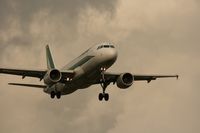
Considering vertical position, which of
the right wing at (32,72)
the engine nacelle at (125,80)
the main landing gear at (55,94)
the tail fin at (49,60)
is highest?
the tail fin at (49,60)

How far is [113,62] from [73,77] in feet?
20.8

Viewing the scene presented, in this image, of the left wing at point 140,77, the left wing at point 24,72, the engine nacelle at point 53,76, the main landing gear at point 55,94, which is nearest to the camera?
the engine nacelle at point 53,76

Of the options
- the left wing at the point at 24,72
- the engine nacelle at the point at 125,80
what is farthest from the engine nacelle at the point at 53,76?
the engine nacelle at the point at 125,80

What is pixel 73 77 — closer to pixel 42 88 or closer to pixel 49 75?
pixel 49 75

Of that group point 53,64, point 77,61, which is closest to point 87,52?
point 77,61

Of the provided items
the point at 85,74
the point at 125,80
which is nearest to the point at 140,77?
the point at 125,80

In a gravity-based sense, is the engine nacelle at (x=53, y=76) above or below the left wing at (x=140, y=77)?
below

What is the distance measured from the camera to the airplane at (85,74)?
102 metres

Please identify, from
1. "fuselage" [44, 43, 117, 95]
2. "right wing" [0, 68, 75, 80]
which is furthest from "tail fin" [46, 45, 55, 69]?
"fuselage" [44, 43, 117, 95]

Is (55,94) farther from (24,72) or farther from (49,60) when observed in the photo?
(49,60)

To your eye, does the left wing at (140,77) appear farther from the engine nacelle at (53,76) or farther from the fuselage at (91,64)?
the engine nacelle at (53,76)

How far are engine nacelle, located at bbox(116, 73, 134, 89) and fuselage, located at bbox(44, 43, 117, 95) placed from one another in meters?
3.98

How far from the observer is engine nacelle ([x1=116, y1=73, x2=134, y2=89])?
108250mm

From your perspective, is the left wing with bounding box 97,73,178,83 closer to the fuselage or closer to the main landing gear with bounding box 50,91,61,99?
the fuselage
